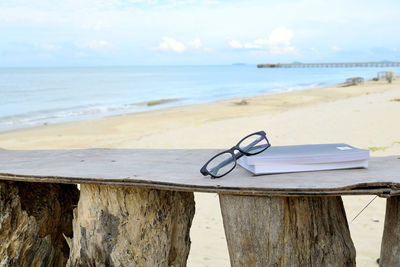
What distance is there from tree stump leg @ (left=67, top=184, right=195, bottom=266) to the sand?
380mm

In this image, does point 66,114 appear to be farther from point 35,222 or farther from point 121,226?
point 121,226

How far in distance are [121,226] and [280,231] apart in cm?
82

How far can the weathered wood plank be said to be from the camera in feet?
5.23

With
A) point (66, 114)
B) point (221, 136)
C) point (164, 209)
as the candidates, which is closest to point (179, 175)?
point (164, 209)

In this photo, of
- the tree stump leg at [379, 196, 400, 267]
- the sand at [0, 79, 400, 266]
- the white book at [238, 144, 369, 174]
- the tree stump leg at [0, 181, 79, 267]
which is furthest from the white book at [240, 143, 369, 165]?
the tree stump leg at [0, 181, 79, 267]

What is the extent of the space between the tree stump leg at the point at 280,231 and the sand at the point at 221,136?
20.0 inches

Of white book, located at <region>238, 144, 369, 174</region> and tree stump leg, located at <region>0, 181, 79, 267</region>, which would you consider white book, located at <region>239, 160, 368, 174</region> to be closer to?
white book, located at <region>238, 144, 369, 174</region>

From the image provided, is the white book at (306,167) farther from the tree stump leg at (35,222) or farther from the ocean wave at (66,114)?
the ocean wave at (66,114)

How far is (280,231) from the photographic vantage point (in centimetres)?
184

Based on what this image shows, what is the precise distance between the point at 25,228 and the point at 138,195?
872 millimetres

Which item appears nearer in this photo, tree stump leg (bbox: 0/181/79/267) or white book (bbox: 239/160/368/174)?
white book (bbox: 239/160/368/174)

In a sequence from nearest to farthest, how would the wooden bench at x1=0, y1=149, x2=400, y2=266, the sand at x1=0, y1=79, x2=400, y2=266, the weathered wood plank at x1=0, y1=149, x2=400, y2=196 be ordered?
the weathered wood plank at x1=0, y1=149, x2=400, y2=196, the wooden bench at x1=0, y1=149, x2=400, y2=266, the sand at x1=0, y1=79, x2=400, y2=266

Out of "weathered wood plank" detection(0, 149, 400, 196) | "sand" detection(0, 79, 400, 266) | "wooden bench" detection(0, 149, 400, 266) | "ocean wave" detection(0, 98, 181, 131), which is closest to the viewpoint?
"weathered wood plank" detection(0, 149, 400, 196)

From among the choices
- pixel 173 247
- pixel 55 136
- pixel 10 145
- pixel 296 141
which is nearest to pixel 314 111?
pixel 296 141
